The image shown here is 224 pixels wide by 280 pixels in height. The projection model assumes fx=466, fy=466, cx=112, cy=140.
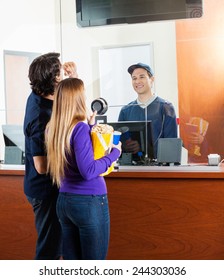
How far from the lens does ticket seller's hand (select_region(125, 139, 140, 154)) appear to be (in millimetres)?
3041

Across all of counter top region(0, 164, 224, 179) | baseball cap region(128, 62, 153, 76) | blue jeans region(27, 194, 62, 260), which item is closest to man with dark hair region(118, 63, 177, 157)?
baseball cap region(128, 62, 153, 76)

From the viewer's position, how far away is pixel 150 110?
11.6 feet

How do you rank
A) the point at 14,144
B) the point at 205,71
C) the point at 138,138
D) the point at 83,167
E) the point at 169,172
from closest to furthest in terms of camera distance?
the point at 83,167 < the point at 169,172 < the point at 138,138 < the point at 14,144 < the point at 205,71

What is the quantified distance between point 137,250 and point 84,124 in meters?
1.10

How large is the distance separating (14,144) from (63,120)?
145cm

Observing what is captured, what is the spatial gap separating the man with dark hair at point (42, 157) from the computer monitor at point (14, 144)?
0.99m

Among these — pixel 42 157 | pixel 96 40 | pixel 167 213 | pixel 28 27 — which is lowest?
pixel 167 213

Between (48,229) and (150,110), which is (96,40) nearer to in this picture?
(150,110)

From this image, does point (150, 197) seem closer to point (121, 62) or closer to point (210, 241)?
point (210, 241)

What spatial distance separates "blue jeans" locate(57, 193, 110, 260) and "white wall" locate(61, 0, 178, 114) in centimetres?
254

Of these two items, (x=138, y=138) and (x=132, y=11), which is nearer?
(x=138, y=138)

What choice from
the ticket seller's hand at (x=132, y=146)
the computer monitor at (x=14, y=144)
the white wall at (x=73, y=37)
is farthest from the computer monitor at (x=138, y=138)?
the white wall at (x=73, y=37)

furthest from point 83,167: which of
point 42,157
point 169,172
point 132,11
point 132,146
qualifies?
point 132,11

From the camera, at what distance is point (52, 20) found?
178 inches
